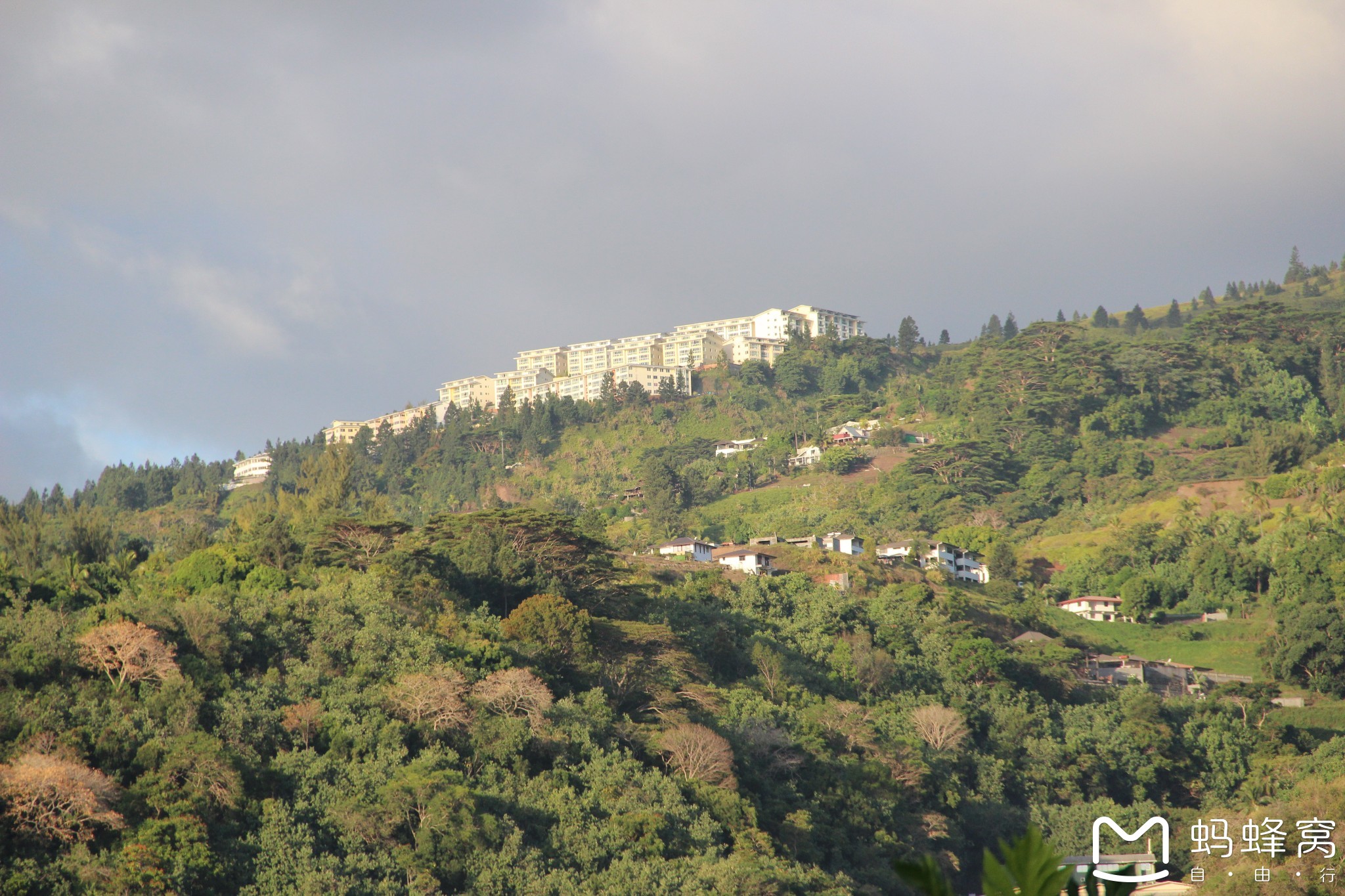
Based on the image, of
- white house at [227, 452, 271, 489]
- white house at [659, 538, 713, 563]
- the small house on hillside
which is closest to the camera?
white house at [659, 538, 713, 563]

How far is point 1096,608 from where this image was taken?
61188 mm

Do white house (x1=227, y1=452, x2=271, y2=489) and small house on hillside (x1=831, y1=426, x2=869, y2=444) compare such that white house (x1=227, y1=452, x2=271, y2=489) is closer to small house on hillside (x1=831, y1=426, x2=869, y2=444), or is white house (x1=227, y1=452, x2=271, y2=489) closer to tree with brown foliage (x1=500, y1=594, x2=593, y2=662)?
small house on hillside (x1=831, y1=426, x2=869, y2=444)

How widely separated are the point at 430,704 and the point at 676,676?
9.71m

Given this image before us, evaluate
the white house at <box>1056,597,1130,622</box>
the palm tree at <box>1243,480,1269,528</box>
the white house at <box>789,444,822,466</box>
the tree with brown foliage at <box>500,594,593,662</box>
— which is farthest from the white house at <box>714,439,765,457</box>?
the tree with brown foliage at <box>500,594,593,662</box>

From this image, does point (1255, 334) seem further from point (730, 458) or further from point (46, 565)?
point (46, 565)

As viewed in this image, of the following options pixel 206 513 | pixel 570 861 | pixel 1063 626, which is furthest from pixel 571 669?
pixel 206 513

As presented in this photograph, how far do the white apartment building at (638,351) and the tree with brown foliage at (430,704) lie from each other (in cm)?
9274

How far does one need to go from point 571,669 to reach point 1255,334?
78319 mm

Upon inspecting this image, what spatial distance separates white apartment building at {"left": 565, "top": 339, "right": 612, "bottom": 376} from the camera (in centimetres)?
12662

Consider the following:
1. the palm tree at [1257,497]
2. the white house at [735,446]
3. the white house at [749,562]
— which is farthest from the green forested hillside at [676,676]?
the white house at [735,446]

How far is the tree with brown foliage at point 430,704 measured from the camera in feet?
97.7

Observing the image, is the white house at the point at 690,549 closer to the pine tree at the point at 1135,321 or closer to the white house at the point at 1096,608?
the white house at the point at 1096,608

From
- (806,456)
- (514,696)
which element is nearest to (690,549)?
(806,456)

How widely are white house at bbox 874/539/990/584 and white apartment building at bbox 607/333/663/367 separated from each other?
57.9 meters
